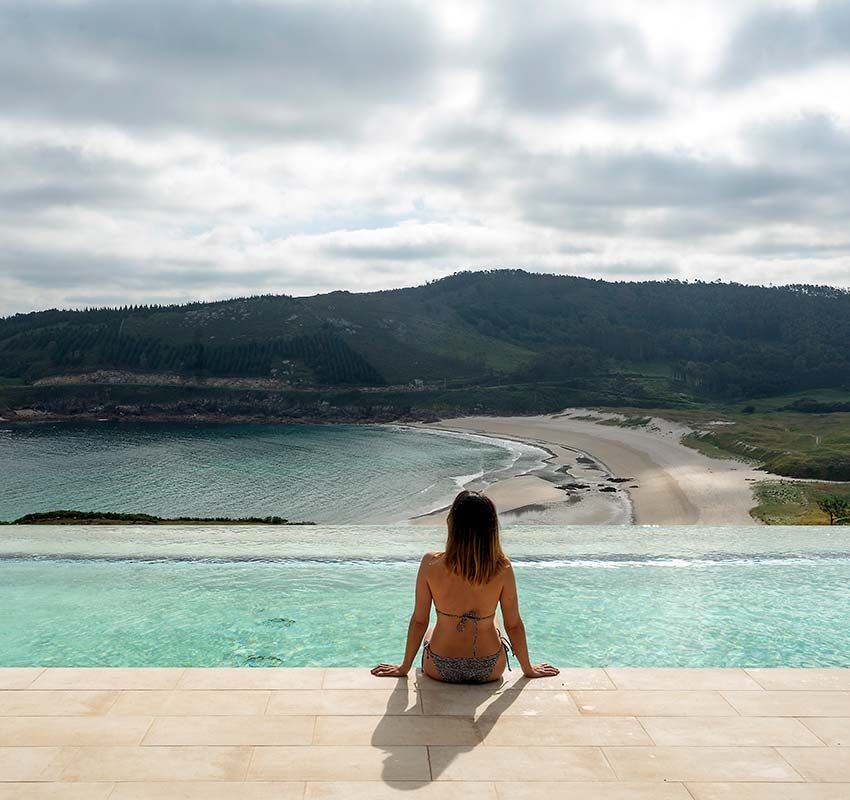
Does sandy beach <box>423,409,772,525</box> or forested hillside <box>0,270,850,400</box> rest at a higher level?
forested hillside <box>0,270,850,400</box>

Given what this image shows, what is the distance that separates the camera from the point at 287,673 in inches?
231

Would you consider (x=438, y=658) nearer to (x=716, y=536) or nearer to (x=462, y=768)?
(x=462, y=768)

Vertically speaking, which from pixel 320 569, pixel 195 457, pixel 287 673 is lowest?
pixel 195 457

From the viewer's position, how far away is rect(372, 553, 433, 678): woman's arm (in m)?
5.68

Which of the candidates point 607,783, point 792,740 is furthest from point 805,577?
point 607,783

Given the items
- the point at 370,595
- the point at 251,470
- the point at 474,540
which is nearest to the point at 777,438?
the point at 251,470

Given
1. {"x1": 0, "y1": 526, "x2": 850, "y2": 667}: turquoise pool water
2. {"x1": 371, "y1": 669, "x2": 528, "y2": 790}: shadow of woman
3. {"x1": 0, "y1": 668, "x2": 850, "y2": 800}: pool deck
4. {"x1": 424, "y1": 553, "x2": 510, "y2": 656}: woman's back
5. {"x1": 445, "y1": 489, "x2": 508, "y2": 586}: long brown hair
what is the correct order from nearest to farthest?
{"x1": 0, "y1": 668, "x2": 850, "y2": 800}: pool deck → {"x1": 371, "y1": 669, "x2": 528, "y2": 790}: shadow of woman → {"x1": 445, "y1": 489, "x2": 508, "y2": 586}: long brown hair → {"x1": 424, "y1": 553, "x2": 510, "y2": 656}: woman's back → {"x1": 0, "y1": 526, "x2": 850, "y2": 667}: turquoise pool water

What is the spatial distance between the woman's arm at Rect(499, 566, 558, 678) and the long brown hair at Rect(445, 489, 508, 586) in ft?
0.74

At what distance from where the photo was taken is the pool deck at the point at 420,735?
410 centimetres

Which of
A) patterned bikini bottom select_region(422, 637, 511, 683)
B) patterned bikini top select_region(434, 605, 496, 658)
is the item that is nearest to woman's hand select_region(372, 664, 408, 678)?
patterned bikini bottom select_region(422, 637, 511, 683)

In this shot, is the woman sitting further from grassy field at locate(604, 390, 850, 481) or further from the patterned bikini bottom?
grassy field at locate(604, 390, 850, 481)

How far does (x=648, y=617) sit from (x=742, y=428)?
200ft

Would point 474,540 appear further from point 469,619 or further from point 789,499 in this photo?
point 789,499

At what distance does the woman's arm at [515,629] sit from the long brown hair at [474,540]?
0.23m
